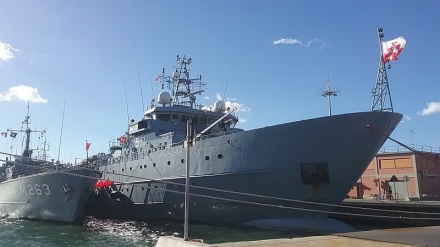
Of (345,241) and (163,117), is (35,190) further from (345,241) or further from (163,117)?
(345,241)

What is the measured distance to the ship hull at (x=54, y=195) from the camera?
1816 centimetres

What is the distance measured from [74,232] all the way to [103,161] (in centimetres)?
1129

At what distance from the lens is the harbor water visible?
1316 cm

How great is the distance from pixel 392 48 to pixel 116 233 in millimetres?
13884

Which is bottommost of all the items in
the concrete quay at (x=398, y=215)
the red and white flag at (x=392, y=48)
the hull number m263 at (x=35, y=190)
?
the concrete quay at (x=398, y=215)

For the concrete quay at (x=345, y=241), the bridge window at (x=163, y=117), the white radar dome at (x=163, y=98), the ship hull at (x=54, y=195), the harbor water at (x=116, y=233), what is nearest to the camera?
the concrete quay at (x=345, y=241)

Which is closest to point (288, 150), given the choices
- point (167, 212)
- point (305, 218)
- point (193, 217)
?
point (305, 218)

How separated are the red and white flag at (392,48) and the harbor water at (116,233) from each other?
745cm

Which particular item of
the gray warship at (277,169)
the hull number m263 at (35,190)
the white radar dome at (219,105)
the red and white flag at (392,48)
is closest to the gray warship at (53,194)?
the hull number m263 at (35,190)

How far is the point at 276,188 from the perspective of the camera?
1433 centimetres

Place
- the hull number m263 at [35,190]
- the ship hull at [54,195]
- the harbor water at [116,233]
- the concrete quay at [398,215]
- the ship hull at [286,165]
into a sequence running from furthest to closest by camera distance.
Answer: the hull number m263 at [35,190], the ship hull at [54,195], the concrete quay at [398,215], the ship hull at [286,165], the harbor water at [116,233]

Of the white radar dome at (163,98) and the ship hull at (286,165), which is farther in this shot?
the white radar dome at (163,98)

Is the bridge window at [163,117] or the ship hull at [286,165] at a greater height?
the bridge window at [163,117]

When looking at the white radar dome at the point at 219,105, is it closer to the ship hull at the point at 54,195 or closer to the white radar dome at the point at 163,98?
the white radar dome at the point at 163,98
